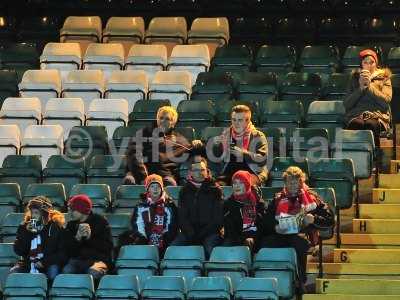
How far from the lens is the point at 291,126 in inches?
665

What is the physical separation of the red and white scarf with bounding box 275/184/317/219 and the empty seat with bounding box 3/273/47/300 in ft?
8.05

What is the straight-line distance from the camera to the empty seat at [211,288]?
13.1 meters

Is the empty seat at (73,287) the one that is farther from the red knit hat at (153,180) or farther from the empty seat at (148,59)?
the empty seat at (148,59)

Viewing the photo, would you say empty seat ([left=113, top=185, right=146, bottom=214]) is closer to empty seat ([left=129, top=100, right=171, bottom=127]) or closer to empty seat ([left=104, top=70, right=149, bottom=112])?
empty seat ([left=129, top=100, right=171, bottom=127])

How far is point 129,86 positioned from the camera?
18.5 metres

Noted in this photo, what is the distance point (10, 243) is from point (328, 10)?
763 centimetres

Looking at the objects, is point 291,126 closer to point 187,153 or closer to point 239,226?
point 187,153

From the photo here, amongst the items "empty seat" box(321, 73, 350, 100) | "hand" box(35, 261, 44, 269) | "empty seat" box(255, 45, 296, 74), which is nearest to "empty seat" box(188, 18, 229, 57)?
"empty seat" box(255, 45, 296, 74)

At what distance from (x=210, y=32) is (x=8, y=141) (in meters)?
4.07

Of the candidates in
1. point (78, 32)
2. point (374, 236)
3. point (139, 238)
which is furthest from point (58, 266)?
point (78, 32)

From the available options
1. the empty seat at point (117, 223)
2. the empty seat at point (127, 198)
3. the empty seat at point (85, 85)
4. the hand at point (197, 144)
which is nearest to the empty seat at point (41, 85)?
the empty seat at point (85, 85)

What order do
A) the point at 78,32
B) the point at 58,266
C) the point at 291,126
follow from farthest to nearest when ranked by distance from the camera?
the point at 78,32
the point at 291,126
the point at 58,266

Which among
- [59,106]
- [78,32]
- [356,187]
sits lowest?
[356,187]

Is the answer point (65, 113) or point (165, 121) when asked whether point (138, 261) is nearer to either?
point (165, 121)
